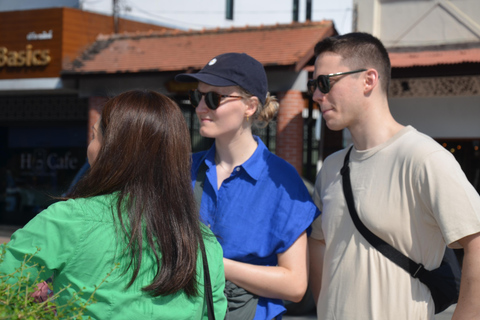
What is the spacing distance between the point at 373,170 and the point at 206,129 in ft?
2.43

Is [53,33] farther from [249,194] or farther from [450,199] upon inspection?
[450,199]

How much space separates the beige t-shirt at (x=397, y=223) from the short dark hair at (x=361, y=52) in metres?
0.30

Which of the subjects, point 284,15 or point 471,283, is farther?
point 284,15

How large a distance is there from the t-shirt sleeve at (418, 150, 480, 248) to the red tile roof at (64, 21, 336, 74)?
9671mm

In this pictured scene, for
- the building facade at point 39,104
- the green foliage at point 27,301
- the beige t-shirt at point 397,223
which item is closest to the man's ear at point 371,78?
the beige t-shirt at point 397,223

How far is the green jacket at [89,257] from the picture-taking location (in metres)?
1.62

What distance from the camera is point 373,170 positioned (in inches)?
90.3

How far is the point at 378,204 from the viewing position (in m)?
2.22

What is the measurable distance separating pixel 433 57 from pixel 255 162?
8999 mm

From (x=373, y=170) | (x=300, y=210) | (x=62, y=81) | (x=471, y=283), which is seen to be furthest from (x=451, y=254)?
(x=62, y=81)

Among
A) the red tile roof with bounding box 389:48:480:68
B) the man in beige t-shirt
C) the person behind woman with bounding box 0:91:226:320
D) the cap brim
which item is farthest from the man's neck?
the red tile roof with bounding box 389:48:480:68

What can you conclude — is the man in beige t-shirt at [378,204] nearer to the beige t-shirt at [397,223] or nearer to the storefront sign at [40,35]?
the beige t-shirt at [397,223]

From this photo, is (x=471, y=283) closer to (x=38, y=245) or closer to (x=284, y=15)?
(x=38, y=245)

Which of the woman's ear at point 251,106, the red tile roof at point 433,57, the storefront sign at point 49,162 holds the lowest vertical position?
the storefront sign at point 49,162
